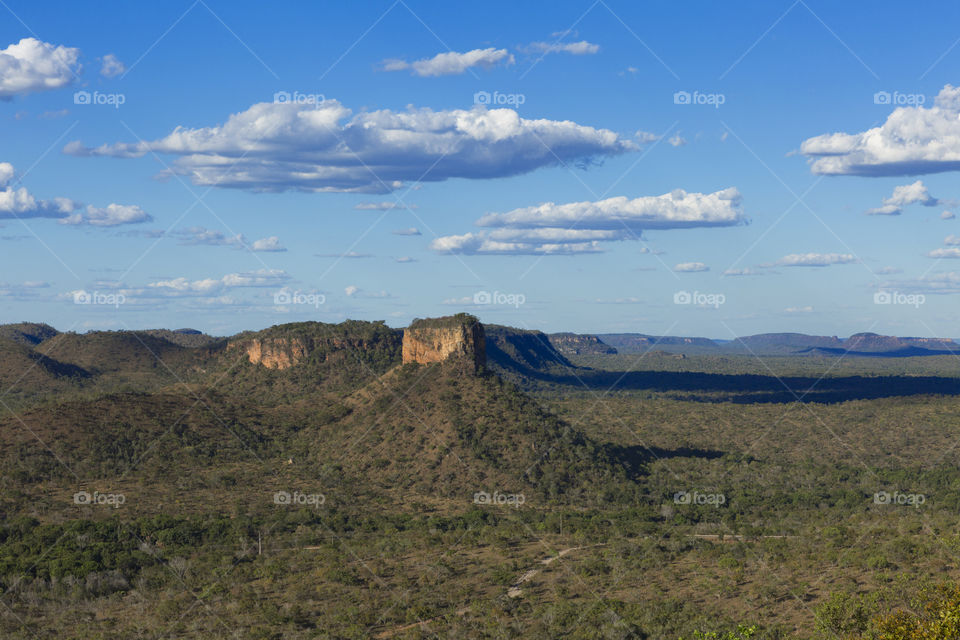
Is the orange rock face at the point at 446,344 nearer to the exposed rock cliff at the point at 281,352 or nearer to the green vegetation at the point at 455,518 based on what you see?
the green vegetation at the point at 455,518

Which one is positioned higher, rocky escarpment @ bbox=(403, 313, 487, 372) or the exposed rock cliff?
the exposed rock cliff

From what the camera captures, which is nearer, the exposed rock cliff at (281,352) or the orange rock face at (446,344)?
the orange rock face at (446,344)

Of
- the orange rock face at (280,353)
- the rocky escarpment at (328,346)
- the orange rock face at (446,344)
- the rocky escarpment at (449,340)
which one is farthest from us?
the orange rock face at (280,353)

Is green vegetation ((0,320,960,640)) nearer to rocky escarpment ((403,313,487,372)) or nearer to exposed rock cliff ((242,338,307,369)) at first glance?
rocky escarpment ((403,313,487,372))

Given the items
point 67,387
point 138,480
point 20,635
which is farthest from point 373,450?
point 67,387

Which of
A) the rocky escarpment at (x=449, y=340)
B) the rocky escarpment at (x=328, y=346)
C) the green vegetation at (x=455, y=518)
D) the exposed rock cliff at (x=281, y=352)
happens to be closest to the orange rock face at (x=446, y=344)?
the rocky escarpment at (x=449, y=340)

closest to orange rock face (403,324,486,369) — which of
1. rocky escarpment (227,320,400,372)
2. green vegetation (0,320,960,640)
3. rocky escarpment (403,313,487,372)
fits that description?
rocky escarpment (403,313,487,372)

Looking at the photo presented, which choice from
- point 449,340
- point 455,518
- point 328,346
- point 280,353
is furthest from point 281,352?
point 455,518
